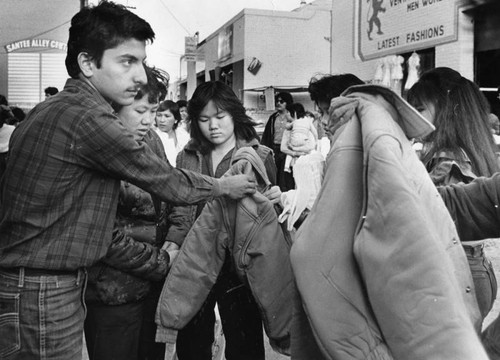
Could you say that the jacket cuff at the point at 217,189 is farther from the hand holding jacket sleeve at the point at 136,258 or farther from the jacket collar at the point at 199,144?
the jacket collar at the point at 199,144

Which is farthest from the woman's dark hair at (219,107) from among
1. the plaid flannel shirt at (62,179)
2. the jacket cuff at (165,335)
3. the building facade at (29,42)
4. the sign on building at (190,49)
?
the sign on building at (190,49)

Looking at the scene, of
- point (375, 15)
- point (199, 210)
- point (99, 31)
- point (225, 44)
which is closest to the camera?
point (99, 31)

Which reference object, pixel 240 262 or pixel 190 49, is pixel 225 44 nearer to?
pixel 190 49

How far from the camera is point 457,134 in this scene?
116 inches

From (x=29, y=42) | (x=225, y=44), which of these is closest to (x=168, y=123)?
(x=29, y=42)

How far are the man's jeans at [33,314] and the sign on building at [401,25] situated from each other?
902cm

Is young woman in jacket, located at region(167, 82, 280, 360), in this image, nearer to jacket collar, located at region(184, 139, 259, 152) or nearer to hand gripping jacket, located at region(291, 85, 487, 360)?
jacket collar, located at region(184, 139, 259, 152)

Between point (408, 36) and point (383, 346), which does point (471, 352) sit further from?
point (408, 36)

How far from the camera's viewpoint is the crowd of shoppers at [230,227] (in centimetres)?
149

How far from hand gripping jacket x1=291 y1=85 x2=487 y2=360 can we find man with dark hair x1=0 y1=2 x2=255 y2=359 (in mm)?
965

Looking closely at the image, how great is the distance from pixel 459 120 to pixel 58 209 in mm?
1998

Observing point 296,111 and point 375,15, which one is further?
point 375,15

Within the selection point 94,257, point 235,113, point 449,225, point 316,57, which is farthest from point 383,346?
point 316,57

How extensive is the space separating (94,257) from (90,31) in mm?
947
